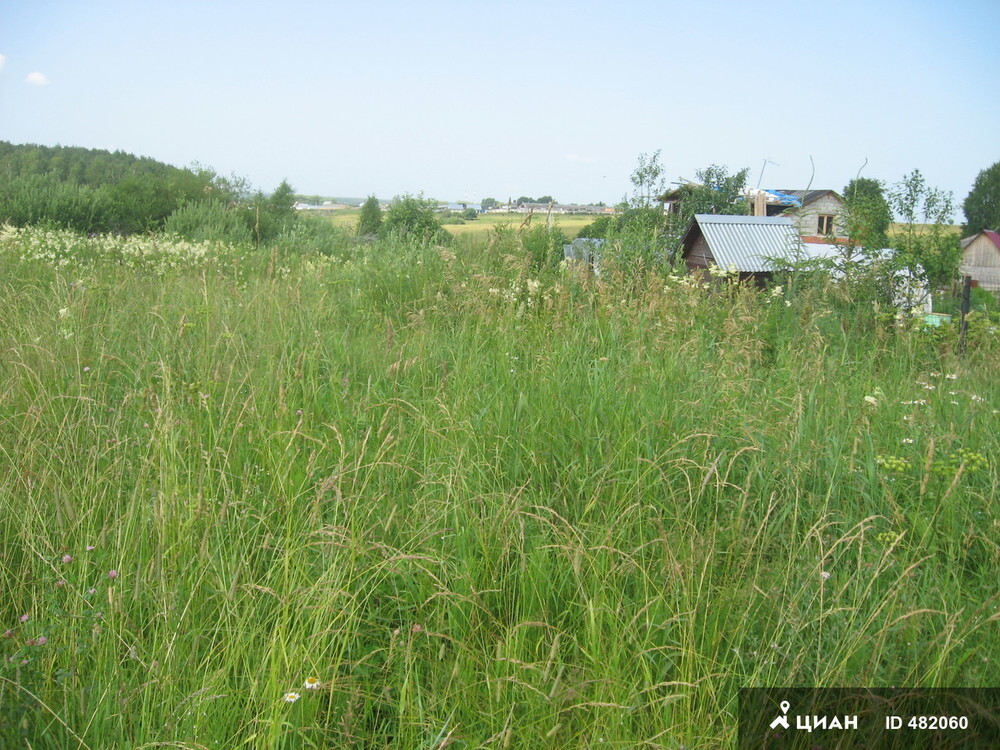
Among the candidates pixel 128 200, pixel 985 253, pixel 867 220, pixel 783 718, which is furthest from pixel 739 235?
pixel 985 253

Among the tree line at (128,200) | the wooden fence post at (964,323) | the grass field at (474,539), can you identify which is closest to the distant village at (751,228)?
the wooden fence post at (964,323)

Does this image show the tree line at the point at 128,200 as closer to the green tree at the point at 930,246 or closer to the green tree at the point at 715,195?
the green tree at the point at 930,246

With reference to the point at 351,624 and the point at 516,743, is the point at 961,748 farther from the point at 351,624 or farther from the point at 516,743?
the point at 351,624

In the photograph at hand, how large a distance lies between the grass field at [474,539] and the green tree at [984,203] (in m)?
65.2

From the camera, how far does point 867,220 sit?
18.6 ft

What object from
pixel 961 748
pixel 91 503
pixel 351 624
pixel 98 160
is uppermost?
pixel 98 160

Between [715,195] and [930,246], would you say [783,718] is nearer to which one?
[930,246]

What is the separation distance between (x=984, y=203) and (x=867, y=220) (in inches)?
2554

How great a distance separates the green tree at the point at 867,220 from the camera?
5625 millimetres

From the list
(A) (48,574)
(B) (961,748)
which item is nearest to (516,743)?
(B) (961,748)

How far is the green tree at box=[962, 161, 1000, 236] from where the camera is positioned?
185ft

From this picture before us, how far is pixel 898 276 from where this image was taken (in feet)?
17.7

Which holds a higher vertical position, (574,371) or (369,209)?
(369,209)

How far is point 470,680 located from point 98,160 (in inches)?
1054
